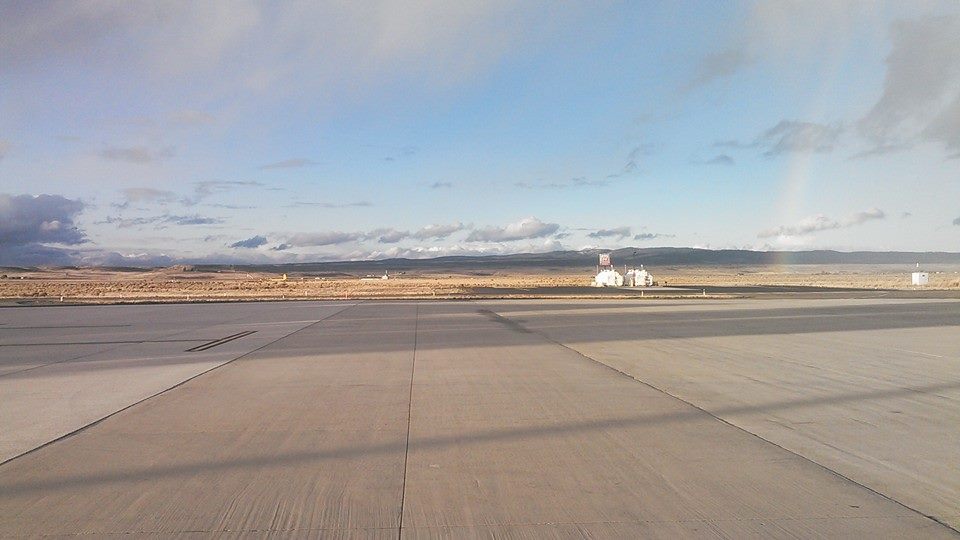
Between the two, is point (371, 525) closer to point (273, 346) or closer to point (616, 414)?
point (616, 414)

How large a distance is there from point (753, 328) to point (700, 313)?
8308mm

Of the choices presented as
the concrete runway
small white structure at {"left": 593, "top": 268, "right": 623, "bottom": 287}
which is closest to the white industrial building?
small white structure at {"left": 593, "top": 268, "right": 623, "bottom": 287}

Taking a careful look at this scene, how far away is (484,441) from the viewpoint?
28.0 ft

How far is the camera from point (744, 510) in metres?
6.00

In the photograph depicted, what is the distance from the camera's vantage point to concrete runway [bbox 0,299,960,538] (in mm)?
5883

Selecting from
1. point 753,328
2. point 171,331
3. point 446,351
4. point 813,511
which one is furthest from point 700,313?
point 813,511

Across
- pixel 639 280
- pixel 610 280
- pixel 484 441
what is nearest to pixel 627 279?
pixel 610 280

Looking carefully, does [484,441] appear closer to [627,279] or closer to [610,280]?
[610,280]

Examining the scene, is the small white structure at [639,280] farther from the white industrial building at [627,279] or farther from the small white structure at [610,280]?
the small white structure at [610,280]

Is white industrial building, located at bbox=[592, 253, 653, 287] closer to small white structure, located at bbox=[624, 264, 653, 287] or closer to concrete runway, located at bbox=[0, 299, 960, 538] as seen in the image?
small white structure, located at bbox=[624, 264, 653, 287]

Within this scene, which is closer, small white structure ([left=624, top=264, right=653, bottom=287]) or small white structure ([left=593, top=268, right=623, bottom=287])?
small white structure ([left=624, top=264, right=653, bottom=287])

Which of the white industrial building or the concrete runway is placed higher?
the white industrial building

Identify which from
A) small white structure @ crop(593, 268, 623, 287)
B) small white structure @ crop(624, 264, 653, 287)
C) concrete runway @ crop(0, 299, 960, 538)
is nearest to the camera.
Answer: concrete runway @ crop(0, 299, 960, 538)

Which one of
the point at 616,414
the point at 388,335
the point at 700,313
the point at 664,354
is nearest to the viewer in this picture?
the point at 616,414
